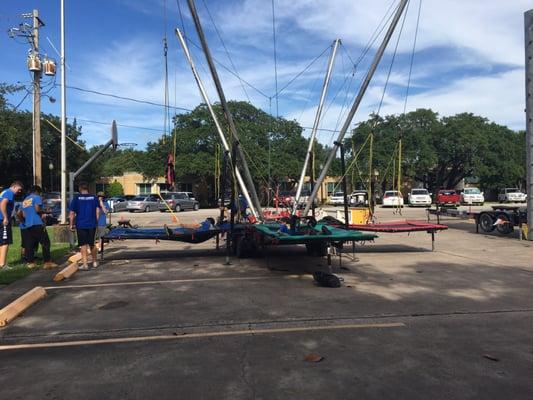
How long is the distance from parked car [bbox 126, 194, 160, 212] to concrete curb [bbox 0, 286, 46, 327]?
32505 millimetres

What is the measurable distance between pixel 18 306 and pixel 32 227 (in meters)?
3.92

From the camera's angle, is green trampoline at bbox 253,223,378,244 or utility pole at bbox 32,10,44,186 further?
utility pole at bbox 32,10,44,186

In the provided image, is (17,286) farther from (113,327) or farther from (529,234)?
(529,234)

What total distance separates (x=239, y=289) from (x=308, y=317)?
82.6 inches

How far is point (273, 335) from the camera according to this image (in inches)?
220

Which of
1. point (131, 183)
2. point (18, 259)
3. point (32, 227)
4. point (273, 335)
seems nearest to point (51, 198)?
point (18, 259)

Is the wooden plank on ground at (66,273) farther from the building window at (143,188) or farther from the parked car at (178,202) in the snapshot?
the building window at (143,188)

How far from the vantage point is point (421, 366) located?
4.58 m

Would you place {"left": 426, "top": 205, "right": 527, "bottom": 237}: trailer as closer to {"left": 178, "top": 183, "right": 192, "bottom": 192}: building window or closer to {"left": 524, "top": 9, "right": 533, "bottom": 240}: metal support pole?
{"left": 524, "top": 9, "right": 533, "bottom": 240}: metal support pole

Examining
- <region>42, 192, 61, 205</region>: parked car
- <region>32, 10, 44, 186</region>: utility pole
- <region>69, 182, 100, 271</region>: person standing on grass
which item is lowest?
<region>69, 182, 100, 271</region>: person standing on grass

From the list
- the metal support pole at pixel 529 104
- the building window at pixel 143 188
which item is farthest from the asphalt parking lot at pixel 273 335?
the building window at pixel 143 188

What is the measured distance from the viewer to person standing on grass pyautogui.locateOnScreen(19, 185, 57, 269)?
33.3ft

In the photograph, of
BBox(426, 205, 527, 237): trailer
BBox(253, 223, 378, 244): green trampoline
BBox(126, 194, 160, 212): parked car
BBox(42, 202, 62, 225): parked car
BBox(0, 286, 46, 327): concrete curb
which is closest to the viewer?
BBox(0, 286, 46, 327): concrete curb

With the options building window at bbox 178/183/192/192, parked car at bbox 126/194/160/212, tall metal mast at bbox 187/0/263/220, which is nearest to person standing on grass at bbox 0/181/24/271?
tall metal mast at bbox 187/0/263/220
